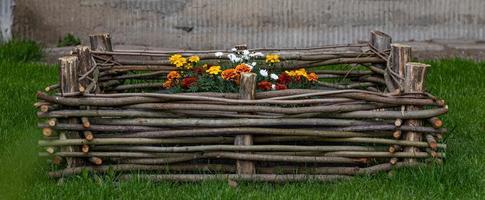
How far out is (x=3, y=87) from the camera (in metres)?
6.59

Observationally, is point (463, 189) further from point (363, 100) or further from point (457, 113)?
point (457, 113)

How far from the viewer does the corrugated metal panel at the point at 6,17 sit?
8.61 m

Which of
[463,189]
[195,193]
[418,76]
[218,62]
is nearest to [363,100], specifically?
[418,76]

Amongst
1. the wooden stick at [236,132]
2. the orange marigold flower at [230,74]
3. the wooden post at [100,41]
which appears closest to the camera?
the wooden stick at [236,132]

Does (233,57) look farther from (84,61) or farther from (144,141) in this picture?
(144,141)

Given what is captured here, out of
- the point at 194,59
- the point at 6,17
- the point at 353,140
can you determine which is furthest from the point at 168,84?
the point at 6,17

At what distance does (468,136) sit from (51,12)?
4.44m

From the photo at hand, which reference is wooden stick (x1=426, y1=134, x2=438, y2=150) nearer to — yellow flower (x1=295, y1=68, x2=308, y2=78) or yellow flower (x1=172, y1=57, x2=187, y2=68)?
yellow flower (x1=295, y1=68, x2=308, y2=78)

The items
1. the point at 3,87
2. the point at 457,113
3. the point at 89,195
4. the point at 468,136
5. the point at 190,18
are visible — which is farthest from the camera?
the point at 190,18

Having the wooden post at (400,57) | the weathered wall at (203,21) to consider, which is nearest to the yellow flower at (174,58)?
the wooden post at (400,57)

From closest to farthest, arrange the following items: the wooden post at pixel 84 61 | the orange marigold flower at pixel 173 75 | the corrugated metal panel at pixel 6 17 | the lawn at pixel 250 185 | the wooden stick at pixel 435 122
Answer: the lawn at pixel 250 185 → the wooden stick at pixel 435 122 → the wooden post at pixel 84 61 → the orange marigold flower at pixel 173 75 → the corrugated metal panel at pixel 6 17

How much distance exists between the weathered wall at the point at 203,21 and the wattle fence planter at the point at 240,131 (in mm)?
4015

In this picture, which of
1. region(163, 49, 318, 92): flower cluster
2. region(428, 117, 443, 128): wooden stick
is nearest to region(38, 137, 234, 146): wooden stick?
region(163, 49, 318, 92): flower cluster

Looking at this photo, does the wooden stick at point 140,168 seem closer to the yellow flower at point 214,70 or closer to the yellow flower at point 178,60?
the yellow flower at point 214,70
